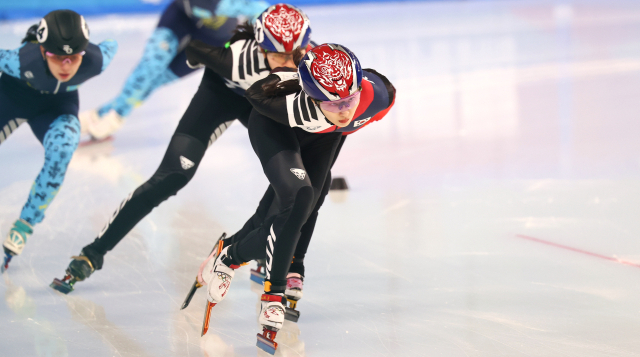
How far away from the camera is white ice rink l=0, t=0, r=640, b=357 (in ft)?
8.50

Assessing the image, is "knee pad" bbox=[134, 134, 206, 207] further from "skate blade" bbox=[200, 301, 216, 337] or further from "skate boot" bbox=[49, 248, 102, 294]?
"skate blade" bbox=[200, 301, 216, 337]

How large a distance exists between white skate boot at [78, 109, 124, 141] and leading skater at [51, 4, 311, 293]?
8.86 ft

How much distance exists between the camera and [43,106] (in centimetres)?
339

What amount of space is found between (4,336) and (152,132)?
3265mm

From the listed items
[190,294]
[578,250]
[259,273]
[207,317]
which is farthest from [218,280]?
[578,250]

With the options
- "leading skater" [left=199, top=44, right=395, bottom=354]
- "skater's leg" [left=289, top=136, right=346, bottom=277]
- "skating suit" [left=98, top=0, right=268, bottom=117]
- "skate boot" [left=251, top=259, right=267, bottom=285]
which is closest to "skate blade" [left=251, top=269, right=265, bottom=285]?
"skate boot" [left=251, top=259, right=267, bottom=285]

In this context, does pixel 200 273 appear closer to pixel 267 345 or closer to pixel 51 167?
pixel 267 345

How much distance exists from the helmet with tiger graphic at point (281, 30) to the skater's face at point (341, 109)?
1.72 feet

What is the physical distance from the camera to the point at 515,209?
388 cm

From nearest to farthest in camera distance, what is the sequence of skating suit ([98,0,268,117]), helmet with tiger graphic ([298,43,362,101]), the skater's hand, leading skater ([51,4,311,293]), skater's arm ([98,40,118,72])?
helmet with tiger graphic ([298,43,362,101]) < the skater's hand < leading skater ([51,4,311,293]) < skater's arm ([98,40,118,72]) < skating suit ([98,0,268,117])

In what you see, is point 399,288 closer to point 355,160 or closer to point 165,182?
point 165,182

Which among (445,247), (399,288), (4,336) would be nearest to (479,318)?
(399,288)

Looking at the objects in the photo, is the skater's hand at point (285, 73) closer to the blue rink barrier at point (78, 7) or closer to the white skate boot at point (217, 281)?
the white skate boot at point (217, 281)

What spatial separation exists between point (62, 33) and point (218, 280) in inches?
52.2
